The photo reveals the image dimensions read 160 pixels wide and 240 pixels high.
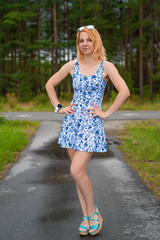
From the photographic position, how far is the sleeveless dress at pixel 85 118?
334cm

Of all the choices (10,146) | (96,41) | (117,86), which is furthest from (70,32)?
(117,86)

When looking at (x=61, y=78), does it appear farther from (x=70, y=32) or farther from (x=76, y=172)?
(x=70, y=32)

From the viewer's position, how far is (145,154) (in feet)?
25.4

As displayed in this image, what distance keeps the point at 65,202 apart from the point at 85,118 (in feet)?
5.47

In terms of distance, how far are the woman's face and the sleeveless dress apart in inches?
7.3

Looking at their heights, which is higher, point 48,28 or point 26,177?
point 48,28

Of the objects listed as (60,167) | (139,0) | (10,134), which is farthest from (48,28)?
(60,167)

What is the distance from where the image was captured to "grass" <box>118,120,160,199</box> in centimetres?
574

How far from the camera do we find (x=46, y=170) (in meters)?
6.43

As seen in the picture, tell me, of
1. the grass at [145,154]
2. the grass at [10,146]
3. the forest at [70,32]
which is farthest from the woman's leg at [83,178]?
the forest at [70,32]

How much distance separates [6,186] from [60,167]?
5.11 feet

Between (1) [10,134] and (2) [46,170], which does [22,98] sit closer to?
(1) [10,134]

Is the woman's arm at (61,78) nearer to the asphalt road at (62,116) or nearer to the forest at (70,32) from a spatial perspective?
the asphalt road at (62,116)

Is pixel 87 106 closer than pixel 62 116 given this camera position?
Yes
